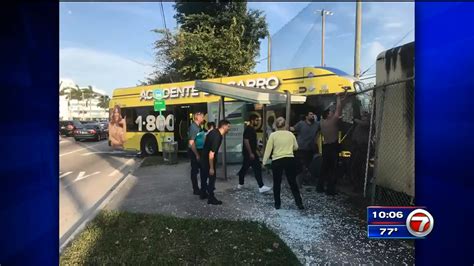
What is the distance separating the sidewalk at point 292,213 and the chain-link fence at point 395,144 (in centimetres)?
63

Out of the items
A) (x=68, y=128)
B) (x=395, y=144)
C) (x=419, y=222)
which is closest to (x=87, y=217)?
(x=395, y=144)

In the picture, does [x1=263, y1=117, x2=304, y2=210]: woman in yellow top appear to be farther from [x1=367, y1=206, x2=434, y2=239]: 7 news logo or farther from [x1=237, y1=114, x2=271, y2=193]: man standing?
[x1=367, y1=206, x2=434, y2=239]: 7 news logo

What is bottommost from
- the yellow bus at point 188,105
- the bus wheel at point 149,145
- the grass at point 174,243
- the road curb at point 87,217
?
the road curb at point 87,217

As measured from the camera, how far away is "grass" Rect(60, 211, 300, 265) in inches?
166

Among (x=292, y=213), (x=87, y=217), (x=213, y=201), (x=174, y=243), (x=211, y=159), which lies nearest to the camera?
(x=174, y=243)

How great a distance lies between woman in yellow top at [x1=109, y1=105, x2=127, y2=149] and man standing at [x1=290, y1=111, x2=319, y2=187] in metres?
10.8

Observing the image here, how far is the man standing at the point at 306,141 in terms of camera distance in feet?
27.6

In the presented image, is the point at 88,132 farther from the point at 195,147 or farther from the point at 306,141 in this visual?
the point at 306,141

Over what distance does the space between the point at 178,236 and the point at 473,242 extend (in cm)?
377

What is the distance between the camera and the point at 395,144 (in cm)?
491

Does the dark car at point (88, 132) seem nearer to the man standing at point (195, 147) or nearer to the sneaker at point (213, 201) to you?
the man standing at point (195, 147)

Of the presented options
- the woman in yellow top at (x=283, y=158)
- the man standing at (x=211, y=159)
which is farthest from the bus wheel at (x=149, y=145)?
the woman in yellow top at (x=283, y=158)

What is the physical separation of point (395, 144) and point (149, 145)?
1290 cm
